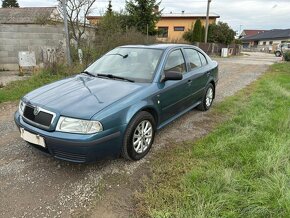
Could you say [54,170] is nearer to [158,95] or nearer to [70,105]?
[70,105]

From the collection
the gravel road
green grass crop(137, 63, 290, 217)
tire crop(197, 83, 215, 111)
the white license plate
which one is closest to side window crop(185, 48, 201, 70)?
tire crop(197, 83, 215, 111)

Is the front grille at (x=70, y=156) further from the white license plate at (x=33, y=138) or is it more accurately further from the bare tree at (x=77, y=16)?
Answer: the bare tree at (x=77, y=16)

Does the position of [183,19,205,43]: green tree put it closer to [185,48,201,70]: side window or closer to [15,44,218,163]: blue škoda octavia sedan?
[185,48,201,70]: side window

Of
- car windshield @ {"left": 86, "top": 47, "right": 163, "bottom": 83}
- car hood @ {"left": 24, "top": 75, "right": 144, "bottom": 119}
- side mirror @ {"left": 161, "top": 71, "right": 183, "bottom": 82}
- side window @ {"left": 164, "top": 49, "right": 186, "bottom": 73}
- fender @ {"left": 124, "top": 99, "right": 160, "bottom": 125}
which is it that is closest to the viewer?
car hood @ {"left": 24, "top": 75, "right": 144, "bottom": 119}

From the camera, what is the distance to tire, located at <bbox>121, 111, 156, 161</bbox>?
3.20 m

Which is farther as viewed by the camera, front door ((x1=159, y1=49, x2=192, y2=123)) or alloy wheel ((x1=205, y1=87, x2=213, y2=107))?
alloy wheel ((x1=205, y1=87, x2=213, y2=107))

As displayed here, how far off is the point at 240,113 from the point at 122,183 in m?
3.36

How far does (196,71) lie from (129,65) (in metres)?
1.46

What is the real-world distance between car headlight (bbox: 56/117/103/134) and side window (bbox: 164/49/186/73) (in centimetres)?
165

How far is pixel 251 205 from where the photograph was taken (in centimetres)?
248

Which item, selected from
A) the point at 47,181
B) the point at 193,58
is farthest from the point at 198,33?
Answer: the point at 47,181

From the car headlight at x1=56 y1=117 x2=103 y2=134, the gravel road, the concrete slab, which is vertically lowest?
the gravel road

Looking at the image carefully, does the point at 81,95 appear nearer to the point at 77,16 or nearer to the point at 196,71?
the point at 196,71

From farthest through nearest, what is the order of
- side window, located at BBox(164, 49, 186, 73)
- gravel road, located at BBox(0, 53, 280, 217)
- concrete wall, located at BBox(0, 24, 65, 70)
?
concrete wall, located at BBox(0, 24, 65, 70)
side window, located at BBox(164, 49, 186, 73)
gravel road, located at BBox(0, 53, 280, 217)
